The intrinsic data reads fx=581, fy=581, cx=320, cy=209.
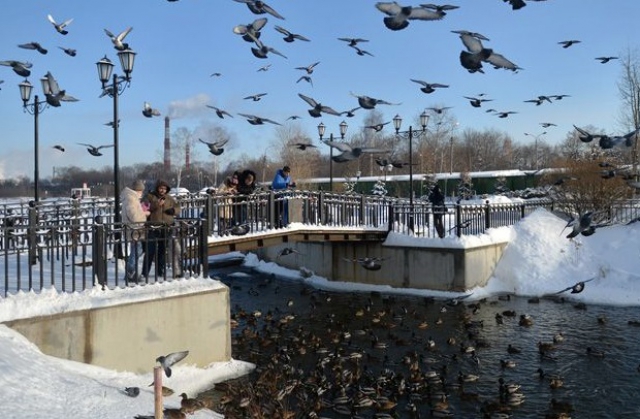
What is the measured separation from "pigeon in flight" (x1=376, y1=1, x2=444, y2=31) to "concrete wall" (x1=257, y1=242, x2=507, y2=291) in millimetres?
12910

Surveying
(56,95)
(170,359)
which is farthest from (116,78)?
(170,359)

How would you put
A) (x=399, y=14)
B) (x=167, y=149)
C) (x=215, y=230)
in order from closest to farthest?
(x=399, y=14) → (x=215, y=230) → (x=167, y=149)

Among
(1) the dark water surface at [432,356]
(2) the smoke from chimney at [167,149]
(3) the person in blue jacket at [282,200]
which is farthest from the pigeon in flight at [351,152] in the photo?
(2) the smoke from chimney at [167,149]

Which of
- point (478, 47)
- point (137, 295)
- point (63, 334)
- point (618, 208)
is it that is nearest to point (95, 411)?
point (63, 334)

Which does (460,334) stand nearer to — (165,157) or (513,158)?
(165,157)

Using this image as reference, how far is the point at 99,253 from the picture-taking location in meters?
9.64

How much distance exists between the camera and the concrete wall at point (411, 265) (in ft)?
63.2

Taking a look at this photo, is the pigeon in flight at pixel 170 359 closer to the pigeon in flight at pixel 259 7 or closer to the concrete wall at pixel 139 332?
the concrete wall at pixel 139 332

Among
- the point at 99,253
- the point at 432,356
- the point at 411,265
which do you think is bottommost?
the point at 432,356

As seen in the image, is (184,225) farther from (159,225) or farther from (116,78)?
(116,78)

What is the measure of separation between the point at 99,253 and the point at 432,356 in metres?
6.91

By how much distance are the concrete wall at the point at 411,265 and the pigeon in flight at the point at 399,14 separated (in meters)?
12.9

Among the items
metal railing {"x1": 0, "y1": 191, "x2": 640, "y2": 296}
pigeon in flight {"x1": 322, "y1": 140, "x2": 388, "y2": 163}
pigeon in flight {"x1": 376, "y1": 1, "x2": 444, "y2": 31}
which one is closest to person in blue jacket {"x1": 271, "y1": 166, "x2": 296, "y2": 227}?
metal railing {"x1": 0, "y1": 191, "x2": 640, "y2": 296}

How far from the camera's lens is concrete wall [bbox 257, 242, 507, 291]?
1927 cm
